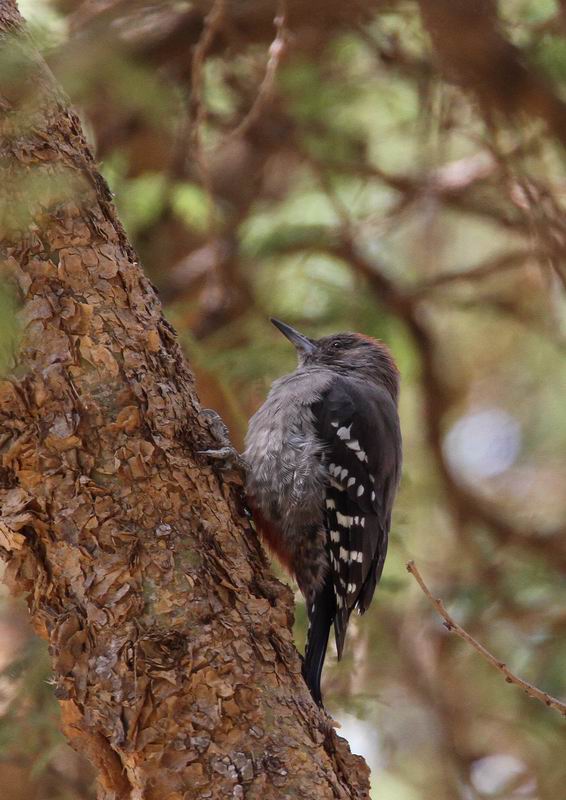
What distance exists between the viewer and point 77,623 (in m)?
2.72

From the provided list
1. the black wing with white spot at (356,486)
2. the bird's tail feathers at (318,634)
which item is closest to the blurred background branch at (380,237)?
the bird's tail feathers at (318,634)

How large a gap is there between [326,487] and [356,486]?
0.43ft

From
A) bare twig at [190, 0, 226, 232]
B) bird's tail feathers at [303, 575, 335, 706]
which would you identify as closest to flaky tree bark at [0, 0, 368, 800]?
bird's tail feathers at [303, 575, 335, 706]

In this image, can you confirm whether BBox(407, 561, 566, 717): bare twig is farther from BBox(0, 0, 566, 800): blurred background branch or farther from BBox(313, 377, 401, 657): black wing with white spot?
BBox(0, 0, 566, 800): blurred background branch

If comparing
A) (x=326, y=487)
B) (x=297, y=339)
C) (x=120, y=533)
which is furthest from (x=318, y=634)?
(x=297, y=339)

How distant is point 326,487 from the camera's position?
4262 millimetres

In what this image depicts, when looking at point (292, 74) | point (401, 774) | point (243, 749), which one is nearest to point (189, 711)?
point (243, 749)

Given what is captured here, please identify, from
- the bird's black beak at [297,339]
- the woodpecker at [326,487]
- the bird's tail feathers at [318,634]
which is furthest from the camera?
the bird's black beak at [297,339]

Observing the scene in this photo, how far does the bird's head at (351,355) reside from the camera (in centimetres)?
518

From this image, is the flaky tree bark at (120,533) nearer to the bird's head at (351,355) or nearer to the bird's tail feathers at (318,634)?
the bird's tail feathers at (318,634)

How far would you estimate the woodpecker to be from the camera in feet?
13.3

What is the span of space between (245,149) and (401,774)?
4.19 m

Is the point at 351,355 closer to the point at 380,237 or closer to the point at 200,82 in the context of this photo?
the point at 380,237

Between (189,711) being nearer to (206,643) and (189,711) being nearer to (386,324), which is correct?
(206,643)
